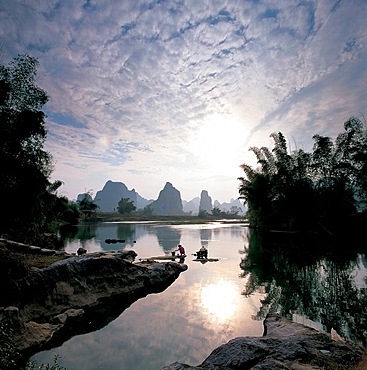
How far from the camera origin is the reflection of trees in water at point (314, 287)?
8383 mm

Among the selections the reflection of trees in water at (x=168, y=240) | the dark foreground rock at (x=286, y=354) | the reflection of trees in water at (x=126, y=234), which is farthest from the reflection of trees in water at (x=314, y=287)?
the reflection of trees in water at (x=126, y=234)

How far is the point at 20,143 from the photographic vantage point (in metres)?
14.9

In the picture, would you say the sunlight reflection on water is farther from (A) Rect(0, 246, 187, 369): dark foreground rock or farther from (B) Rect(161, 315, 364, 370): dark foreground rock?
(B) Rect(161, 315, 364, 370): dark foreground rock

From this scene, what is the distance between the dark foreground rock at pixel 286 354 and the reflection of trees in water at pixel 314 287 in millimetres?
1873

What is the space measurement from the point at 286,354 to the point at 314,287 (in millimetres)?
7950

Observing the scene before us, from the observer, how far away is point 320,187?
32.8 m

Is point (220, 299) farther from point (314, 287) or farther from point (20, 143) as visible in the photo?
point (20, 143)

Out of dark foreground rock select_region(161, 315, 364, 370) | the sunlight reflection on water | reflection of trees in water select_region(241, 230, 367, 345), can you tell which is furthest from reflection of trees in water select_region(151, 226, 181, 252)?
dark foreground rock select_region(161, 315, 364, 370)

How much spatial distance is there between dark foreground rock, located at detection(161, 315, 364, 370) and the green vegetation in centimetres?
2374

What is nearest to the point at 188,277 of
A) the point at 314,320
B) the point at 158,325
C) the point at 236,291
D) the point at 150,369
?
the point at 236,291

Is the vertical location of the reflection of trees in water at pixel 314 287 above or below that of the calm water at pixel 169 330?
above

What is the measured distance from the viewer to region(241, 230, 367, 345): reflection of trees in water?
8383 mm

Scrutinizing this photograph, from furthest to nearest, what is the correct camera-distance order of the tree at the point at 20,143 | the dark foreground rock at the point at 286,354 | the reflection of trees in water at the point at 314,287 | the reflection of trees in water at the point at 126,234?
the reflection of trees in water at the point at 126,234 → the tree at the point at 20,143 → the reflection of trees in water at the point at 314,287 → the dark foreground rock at the point at 286,354

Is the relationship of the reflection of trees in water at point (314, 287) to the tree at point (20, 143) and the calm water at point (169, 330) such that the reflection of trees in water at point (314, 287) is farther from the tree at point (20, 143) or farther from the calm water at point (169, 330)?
the tree at point (20, 143)
